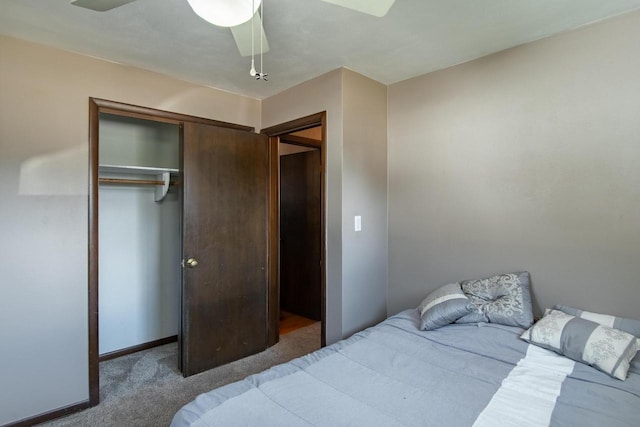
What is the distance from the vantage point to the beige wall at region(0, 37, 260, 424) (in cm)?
→ 202

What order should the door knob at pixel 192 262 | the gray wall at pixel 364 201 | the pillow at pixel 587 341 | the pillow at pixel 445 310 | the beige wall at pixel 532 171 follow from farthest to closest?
1. the door knob at pixel 192 262
2. the gray wall at pixel 364 201
3. the pillow at pixel 445 310
4. the beige wall at pixel 532 171
5. the pillow at pixel 587 341

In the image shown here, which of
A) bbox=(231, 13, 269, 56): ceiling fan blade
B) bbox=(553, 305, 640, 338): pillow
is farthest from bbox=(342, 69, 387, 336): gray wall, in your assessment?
bbox=(553, 305, 640, 338): pillow

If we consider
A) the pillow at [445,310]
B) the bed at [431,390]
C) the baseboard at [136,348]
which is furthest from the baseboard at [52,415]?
the pillow at [445,310]

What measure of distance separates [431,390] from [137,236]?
295cm

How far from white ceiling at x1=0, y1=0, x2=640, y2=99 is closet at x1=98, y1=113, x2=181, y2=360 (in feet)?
2.85

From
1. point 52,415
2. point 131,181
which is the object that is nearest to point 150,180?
point 131,181

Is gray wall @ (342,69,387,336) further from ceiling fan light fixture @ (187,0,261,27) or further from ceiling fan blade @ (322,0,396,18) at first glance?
ceiling fan light fixture @ (187,0,261,27)

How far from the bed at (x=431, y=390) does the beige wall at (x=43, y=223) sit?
1.60m

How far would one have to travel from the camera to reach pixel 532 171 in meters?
2.08

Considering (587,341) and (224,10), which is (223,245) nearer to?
(224,10)

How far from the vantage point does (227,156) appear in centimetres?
284

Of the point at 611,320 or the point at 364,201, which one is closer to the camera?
the point at 611,320

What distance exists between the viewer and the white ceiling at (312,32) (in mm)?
1727

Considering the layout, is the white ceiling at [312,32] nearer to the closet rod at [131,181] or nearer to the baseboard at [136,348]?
the closet rod at [131,181]
